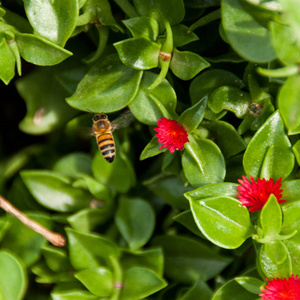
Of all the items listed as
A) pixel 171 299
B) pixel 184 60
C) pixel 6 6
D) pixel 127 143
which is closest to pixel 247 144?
pixel 184 60

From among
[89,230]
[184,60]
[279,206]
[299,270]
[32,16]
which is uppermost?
[32,16]

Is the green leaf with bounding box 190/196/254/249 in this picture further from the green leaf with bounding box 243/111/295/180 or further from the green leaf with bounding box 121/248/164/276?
the green leaf with bounding box 121/248/164/276

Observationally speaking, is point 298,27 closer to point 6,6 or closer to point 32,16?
point 32,16

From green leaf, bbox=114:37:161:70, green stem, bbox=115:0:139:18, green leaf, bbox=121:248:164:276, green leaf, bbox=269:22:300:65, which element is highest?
green leaf, bbox=269:22:300:65

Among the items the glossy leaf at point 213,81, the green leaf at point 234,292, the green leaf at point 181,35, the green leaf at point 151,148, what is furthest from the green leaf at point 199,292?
the green leaf at point 181,35

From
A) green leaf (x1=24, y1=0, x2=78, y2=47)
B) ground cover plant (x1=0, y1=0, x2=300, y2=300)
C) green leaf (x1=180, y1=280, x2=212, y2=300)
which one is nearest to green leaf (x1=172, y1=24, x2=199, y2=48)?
ground cover plant (x1=0, y1=0, x2=300, y2=300)

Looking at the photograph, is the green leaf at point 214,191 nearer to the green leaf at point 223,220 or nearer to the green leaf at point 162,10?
the green leaf at point 223,220
